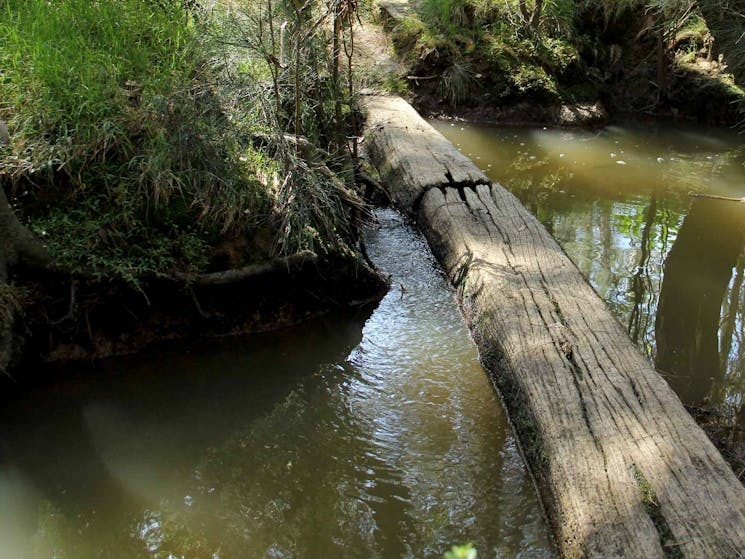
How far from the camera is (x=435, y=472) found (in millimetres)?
2777

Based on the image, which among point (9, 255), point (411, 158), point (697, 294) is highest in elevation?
point (411, 158)

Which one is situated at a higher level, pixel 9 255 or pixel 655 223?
pixel 9 255

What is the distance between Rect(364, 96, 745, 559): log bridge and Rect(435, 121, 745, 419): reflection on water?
70 cm

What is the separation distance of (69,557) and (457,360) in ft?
6.70

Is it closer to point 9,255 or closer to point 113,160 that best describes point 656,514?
point 9,255

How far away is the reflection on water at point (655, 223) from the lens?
384 centimetres

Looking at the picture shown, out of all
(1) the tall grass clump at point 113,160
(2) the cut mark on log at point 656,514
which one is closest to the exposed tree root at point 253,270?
→ (1) the tall grass clump at point 113,160

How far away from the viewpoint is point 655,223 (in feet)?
17.9

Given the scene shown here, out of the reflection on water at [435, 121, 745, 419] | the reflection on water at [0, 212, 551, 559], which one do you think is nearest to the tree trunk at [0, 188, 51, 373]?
the reflection on water at [0, 212, 551, 559]

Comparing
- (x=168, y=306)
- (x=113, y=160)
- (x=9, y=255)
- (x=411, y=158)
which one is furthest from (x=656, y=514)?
(x=411, y=158)

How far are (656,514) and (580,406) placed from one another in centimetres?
58

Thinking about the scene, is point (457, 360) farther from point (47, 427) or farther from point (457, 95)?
point (457, 95)

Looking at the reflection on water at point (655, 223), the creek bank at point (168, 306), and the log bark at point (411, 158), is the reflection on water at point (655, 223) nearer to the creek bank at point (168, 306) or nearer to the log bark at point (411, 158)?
the log bark at point (411, 158)

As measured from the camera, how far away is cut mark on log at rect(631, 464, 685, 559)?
6.74 feet
